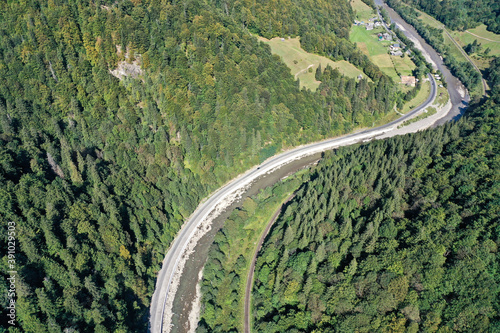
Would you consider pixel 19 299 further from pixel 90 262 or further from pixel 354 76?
pixel 354 76

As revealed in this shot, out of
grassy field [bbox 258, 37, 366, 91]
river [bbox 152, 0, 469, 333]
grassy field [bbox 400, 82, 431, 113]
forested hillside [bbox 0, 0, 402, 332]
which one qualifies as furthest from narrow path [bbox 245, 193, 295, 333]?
grassy field [bbox 400, 82, 431, 113]

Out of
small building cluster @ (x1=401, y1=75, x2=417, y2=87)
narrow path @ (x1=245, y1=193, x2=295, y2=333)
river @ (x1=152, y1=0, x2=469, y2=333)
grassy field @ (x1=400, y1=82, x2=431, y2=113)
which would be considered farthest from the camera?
small building cluster @ (x1=401, y1=75, x2=417, y2=87)

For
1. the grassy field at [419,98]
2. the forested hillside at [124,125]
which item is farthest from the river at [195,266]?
the grassy field at [419,98]

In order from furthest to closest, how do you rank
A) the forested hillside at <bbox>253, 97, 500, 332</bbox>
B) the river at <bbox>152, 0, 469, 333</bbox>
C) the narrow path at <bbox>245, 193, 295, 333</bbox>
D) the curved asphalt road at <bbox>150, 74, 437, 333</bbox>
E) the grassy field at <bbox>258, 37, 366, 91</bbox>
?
the grassy field at <bbox>258, 37, 366, 91</bbox> < the curved asphalt road at <bbox>150, 74, 437, 333</bbox> < the river at <bbox>152, 0, 469, 333</bbox> < the narrow path at <bbox>245, 193, 295, 333</bbox> < the forested hillside at <bbox>253, 97, 500, 332</bbox>

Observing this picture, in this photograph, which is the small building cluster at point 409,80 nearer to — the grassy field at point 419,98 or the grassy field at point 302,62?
the grassy field at point 419,98

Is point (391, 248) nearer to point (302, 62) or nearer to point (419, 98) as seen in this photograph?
point (302, 62)

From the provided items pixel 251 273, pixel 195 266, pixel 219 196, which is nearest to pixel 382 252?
pixel 251 273

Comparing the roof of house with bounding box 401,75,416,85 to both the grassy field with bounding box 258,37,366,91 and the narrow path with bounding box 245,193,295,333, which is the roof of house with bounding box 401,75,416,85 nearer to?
the grassy field with bounding box 258,37,366,91
